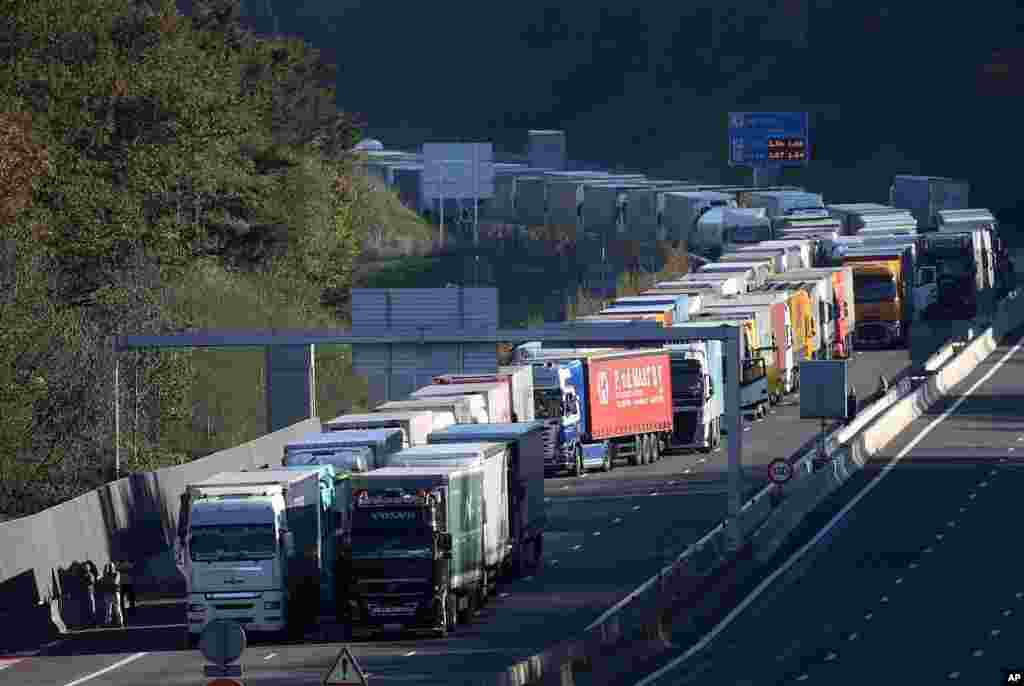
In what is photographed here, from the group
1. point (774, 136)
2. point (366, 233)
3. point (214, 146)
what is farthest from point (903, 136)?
point (214, 146)

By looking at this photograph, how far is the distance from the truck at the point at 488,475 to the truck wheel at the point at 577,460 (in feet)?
61.2

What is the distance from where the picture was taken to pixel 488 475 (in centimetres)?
4378

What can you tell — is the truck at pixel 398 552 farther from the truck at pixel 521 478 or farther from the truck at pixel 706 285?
the truck at pixel 706 285

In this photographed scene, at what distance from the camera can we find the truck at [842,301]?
89.9m

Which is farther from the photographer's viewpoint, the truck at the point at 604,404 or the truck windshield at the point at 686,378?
the truck windshield at the point at 686,378

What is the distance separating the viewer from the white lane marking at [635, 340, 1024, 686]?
129 feet

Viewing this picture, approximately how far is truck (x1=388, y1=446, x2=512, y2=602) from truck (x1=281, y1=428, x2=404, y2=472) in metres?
0.94

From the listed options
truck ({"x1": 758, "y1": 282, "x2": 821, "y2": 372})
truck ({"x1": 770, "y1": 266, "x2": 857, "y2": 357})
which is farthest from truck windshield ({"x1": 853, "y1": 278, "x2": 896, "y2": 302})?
truck ({"x1": 758, "y1": 282, "x2": 821, "y2": 372})

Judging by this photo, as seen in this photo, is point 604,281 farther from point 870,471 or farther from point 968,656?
point 968,656

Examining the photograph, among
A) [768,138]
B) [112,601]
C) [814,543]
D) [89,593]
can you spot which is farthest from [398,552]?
[768,138]

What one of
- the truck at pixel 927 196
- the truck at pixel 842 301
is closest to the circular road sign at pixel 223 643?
the truck at pixel 842 301

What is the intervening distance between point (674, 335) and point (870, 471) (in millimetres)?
18279

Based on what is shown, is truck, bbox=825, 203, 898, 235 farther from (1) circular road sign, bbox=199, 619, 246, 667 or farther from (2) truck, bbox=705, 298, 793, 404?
(1) circular road sign, bbox=199, 619, 246, 667

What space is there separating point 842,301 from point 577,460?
2885 cm
